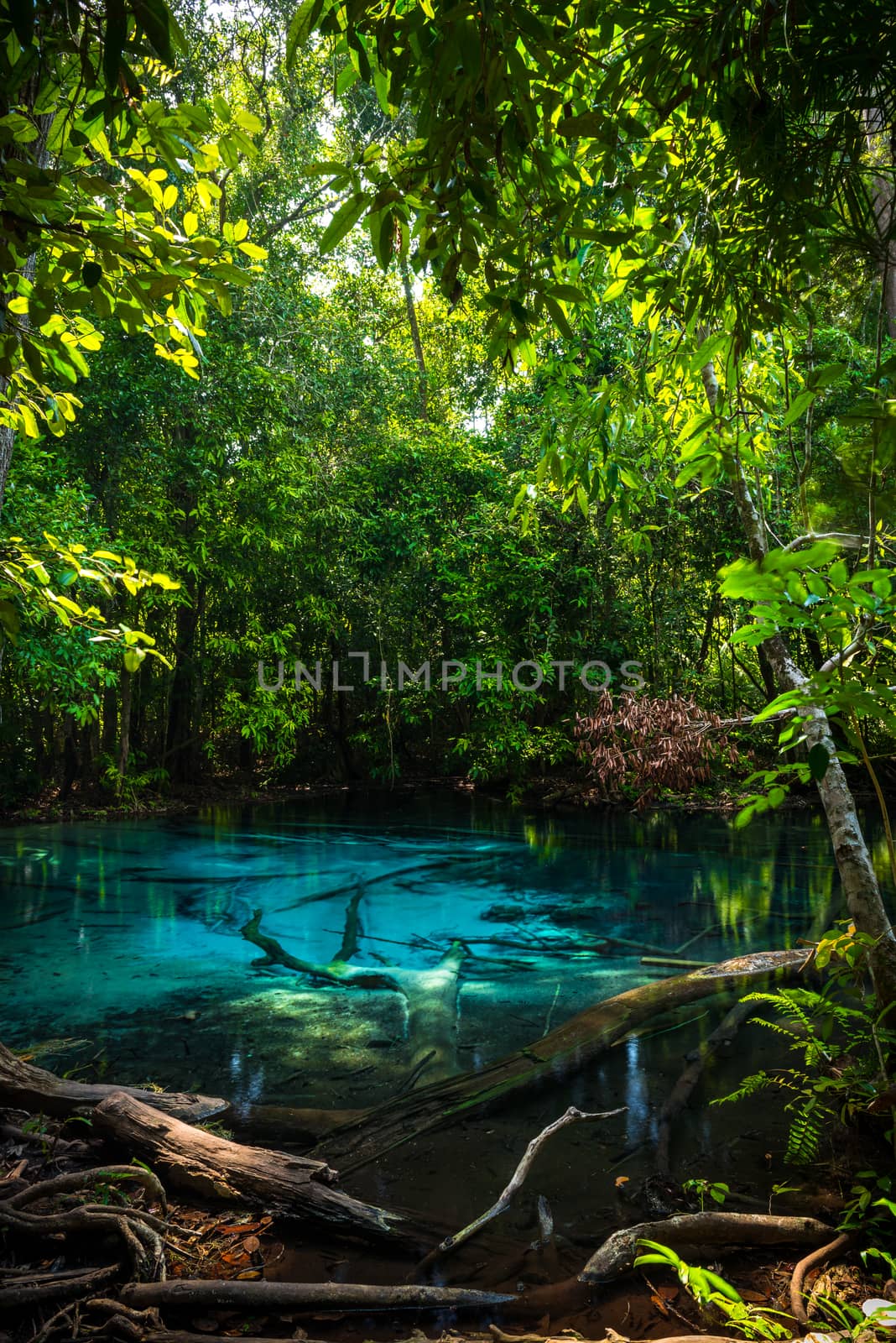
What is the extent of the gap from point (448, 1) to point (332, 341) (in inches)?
434

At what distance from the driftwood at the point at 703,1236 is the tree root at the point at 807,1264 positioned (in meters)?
0.05

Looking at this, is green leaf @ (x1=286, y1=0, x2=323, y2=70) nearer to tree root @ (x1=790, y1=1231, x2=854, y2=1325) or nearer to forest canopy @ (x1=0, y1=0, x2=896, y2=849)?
forest canopy @ (x1=0, y1=0, x2=896, y2=849)

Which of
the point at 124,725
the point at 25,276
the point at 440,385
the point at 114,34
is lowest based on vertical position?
the point at 124,725

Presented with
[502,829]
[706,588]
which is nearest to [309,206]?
[706,588]

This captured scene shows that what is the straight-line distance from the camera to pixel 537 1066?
9.91ft

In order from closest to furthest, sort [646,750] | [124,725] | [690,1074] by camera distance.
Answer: [690,1074]
[646,750]
[124,725]

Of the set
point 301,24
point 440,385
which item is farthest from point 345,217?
point 440,385

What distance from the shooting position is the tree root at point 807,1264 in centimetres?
155

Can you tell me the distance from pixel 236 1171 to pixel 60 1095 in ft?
2.05

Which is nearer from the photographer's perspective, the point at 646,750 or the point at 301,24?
the point at 301,24

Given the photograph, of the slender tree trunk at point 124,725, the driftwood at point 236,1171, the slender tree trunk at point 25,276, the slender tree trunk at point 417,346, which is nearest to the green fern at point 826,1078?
the driftwood at point 236,1171

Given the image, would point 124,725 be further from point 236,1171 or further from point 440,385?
point 440,385

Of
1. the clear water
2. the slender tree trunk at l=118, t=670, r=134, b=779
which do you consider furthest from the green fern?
the slender tree trunk at l=118, t=670, r=134, b=779

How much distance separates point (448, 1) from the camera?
1.05 metres
